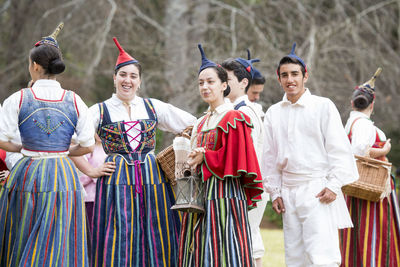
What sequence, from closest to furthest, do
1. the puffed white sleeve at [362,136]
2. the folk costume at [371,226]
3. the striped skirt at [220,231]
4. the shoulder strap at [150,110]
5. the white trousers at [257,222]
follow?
the striped skirt at [220,231] < the shoulder strap at [150,110] < the white trousers at [257,222] < the puffed white sleeve at [362,136] < the folk costume at [371,226]

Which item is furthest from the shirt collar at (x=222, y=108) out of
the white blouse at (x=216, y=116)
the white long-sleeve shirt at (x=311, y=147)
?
the white long-sleeve shirt at (x=311, y=147)

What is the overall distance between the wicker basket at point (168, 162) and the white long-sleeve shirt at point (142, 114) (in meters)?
0.31

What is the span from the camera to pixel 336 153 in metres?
4.20

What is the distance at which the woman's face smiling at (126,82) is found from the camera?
4.50 meters

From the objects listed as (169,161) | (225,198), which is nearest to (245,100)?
(169,161)

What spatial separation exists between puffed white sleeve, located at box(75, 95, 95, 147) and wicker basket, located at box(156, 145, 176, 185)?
56 cm

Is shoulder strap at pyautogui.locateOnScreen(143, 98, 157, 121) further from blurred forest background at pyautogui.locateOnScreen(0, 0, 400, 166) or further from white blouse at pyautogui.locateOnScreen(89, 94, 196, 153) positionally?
blurred forest background at pyautogui.locateOnScreen(0, 0, 400, 166)

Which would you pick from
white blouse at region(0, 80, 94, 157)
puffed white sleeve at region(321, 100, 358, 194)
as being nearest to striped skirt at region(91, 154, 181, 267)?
white blouse at region(0, 80, 94, 157)

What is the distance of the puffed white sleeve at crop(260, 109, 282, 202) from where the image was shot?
4399 millimetres

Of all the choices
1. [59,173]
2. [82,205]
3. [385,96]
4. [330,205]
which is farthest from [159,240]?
[385,96]

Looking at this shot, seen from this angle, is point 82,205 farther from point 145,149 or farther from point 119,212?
point 145,149

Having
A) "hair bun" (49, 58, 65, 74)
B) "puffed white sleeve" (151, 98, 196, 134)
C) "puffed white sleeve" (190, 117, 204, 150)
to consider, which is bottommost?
"puffed white sleeve" (190, 117, 204, 150)

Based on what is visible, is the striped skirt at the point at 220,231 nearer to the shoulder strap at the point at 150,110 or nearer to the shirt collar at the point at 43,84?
the shoulder strap at the point at 150,110

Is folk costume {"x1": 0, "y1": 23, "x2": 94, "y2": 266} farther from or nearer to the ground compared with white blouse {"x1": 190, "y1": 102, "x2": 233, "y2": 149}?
nearer to the ground
